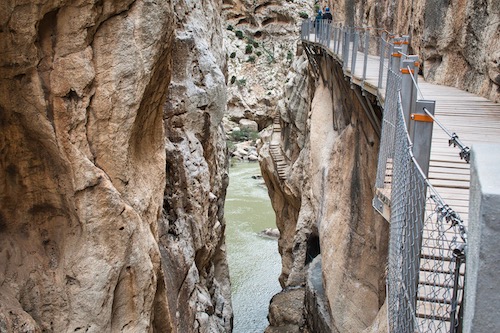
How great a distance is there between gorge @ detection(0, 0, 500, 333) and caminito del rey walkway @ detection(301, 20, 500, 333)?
50.4 inches

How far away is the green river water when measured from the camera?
1895 cm

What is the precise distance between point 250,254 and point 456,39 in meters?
15.2

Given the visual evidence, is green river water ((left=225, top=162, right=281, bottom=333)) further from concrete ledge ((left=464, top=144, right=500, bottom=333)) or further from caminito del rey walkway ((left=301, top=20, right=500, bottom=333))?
concrete ledge ((left=464, top=144, right=500, bottom=333))

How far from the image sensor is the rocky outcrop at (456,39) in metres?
9.37

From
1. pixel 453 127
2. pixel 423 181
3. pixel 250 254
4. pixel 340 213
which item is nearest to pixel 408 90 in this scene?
pixel 453 127

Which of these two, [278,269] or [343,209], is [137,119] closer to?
[343,209]

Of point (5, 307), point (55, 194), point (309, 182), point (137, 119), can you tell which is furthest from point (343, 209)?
point (5, 307)

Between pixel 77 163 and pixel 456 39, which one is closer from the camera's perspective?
pixel 77 163

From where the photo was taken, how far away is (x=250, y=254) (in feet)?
80.3

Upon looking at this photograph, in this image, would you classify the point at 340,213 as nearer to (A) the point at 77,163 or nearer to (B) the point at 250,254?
(A) the point at 77,163

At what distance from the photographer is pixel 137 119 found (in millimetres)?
6676

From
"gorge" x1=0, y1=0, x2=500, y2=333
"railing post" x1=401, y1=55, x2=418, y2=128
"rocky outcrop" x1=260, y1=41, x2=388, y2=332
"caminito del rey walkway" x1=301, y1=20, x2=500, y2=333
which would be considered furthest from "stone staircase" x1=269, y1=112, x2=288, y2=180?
"railing post" x1=401, y1=55, x2=418, y2=128

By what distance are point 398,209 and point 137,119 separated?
136 inches

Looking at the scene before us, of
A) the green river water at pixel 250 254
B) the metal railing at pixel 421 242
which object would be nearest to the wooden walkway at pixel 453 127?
the metal railing at pixel 421 242
